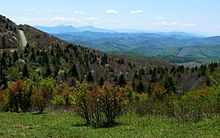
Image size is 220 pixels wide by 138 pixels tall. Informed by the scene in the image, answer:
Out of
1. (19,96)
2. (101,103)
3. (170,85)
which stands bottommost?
(170,85)

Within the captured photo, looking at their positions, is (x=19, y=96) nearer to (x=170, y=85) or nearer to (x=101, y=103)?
(x=101, y=103)

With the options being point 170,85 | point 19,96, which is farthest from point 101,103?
point 170,85

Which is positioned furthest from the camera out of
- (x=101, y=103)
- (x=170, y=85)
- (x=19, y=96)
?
(x=170, y=85)

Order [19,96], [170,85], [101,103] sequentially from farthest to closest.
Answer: [170,85] < [19,96] < [101,103]

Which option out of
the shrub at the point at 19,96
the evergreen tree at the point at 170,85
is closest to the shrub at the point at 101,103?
the shrub at the point at 19,96

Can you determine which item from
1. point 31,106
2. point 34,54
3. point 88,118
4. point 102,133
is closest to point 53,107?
point 31,106

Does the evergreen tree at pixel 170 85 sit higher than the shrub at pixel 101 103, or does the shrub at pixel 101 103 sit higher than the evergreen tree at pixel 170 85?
the shrub at pixel 101 103

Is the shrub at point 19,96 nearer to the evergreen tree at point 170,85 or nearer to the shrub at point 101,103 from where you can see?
the shrub at point 101,103

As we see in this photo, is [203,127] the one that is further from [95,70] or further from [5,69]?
[95,70]

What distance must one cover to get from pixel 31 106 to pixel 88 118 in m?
22.1

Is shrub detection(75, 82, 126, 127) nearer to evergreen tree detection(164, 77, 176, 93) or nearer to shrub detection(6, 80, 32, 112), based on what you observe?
shrub detection(6, 80, 32, 112)

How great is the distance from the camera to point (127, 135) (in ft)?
82.2

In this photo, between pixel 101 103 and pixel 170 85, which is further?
pixel 170 85

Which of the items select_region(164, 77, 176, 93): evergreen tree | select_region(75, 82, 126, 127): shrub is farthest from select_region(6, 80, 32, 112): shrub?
select_region(164, 77, 176, 93): evergreen tree
